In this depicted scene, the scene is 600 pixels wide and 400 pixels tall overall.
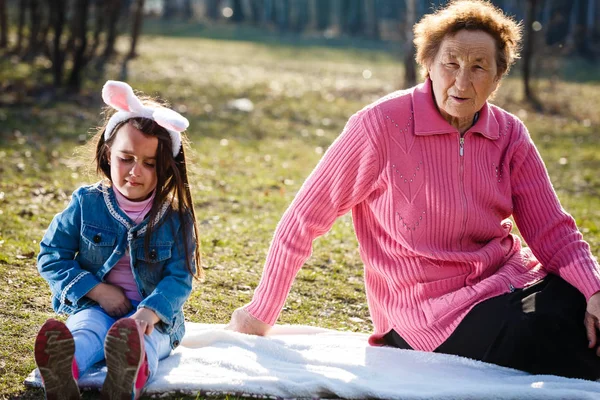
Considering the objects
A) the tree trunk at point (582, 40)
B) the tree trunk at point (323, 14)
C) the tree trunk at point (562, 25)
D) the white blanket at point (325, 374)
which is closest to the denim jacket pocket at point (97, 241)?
the white blanket at point (325, 374)

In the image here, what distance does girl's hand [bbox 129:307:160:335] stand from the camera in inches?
117

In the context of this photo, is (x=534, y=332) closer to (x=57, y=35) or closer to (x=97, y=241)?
(x=97, y=241)

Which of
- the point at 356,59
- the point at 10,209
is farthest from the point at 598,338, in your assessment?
the point at 356,59

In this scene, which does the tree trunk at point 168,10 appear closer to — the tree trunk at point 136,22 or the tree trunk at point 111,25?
the tree trunk at point 136,22

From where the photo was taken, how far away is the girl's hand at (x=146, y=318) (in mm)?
→ 2963

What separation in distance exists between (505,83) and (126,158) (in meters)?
13.1

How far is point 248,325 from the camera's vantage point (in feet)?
11.7

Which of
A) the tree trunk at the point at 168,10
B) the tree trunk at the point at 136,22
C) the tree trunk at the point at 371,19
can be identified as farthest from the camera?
the tree trunk at the point at 168,10

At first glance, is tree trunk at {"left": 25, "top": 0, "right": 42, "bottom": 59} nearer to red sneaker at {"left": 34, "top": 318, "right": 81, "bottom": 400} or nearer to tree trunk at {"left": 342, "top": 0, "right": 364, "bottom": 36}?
red sneaker at {"left": 34, "top": 318, "right": 81, "bottom": 400}

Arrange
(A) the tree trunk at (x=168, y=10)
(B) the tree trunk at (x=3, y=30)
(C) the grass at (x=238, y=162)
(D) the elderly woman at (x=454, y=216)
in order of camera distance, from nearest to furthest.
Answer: (D) the elderly woman at (x=454, y=216) → (C) the grass at (x=238, y=162) → (B) the tree trunk at (x=3, y=30) → (A) the tree trunk at (x=168, y=10)

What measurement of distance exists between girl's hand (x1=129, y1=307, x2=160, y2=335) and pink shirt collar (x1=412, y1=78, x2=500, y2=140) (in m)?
1.27

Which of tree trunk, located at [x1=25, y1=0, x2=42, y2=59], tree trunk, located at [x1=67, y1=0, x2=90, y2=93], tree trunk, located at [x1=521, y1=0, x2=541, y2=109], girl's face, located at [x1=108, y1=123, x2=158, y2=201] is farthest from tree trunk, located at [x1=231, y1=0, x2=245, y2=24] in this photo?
girl's face, located at [x1=108, y1=123, x2=158, y2=201]

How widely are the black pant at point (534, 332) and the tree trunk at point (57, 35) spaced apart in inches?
339

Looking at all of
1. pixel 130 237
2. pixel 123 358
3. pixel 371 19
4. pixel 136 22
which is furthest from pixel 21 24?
pixel 371 19
